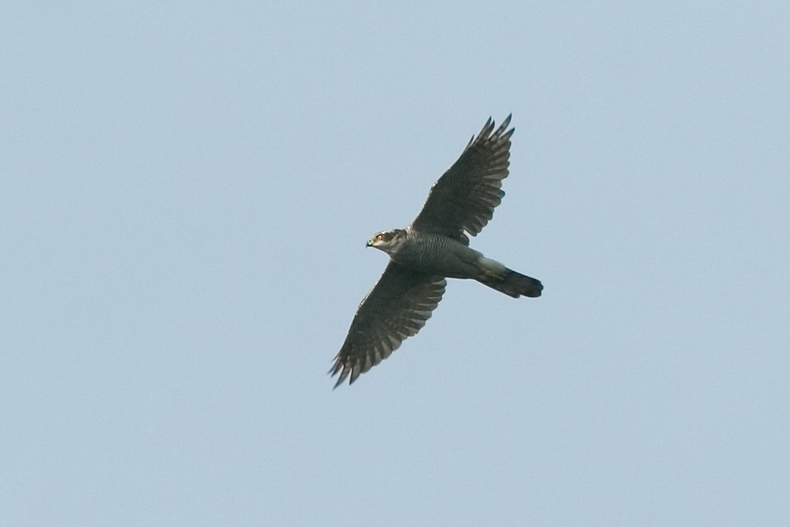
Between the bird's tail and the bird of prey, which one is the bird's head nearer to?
the bird of prey

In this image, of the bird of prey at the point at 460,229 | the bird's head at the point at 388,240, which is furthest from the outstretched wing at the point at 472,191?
the bird's head at the point at 388,240

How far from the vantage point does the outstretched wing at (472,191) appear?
24219mm

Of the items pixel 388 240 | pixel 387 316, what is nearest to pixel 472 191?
pixel 388 240

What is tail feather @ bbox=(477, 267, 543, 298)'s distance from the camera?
2469 centimetres

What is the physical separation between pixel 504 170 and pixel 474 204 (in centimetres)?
76

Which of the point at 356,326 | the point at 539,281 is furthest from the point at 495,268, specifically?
the point at 356,326

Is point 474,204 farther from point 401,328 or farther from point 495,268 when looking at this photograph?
point 401,328

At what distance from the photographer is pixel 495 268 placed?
80.6 ft

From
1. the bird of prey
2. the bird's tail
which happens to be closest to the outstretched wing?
the bird of prey

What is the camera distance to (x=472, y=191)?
24.4m

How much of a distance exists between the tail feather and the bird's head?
5.01ft

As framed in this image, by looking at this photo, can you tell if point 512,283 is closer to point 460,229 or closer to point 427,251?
point 460,229

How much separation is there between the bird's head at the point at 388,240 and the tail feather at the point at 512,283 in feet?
5.01

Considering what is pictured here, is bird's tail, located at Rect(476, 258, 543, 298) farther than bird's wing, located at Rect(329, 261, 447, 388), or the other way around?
bird's wing, located at Rect(329, 261, 447, 388)
